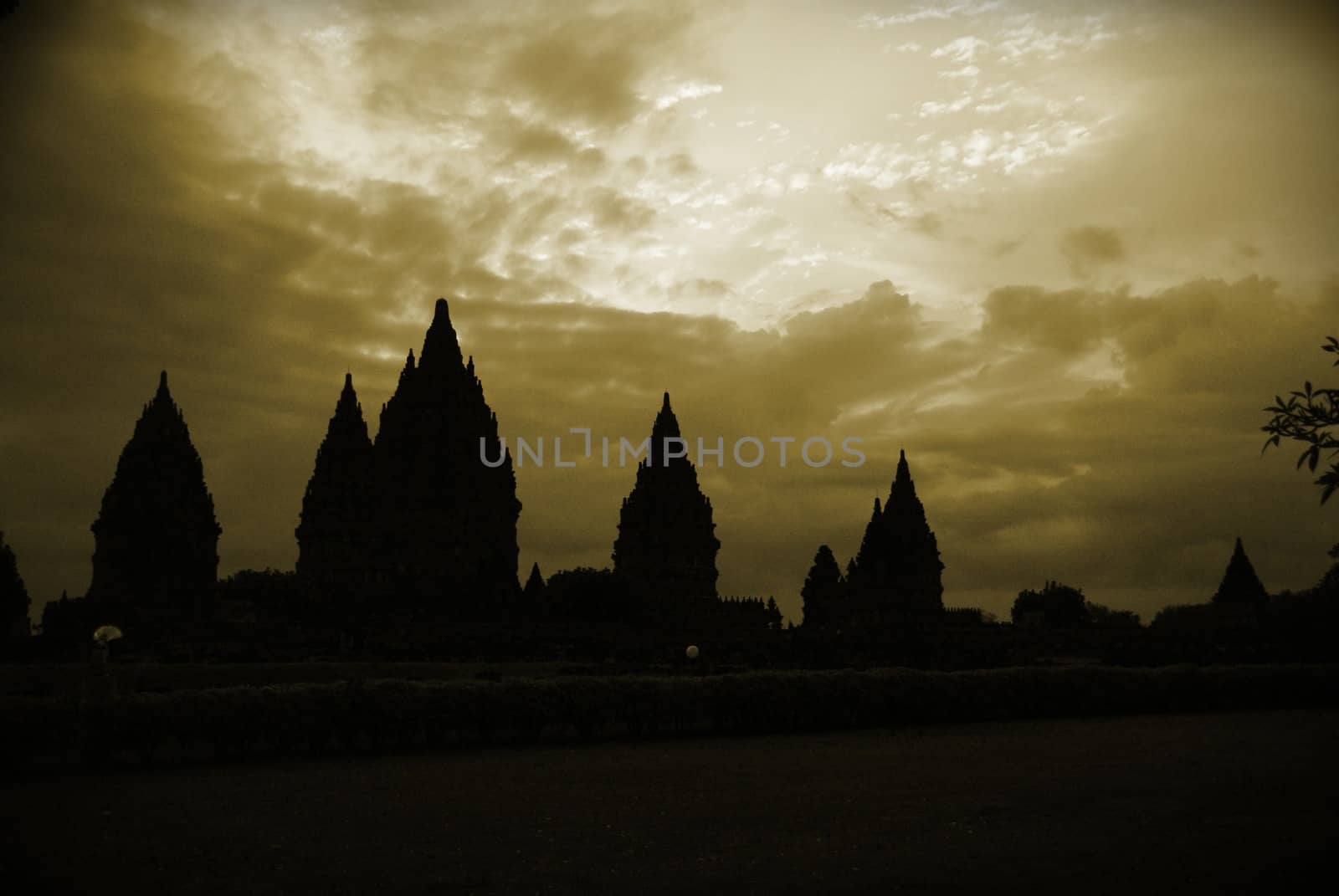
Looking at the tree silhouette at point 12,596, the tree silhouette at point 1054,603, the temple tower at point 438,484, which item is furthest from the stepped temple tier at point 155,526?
the tree silhouette at point 1054,603

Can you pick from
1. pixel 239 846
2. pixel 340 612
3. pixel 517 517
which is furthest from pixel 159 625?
pixel 239 846

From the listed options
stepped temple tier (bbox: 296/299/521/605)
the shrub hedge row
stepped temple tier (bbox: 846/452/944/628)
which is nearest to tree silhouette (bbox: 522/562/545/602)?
stepped temple tier (bbox: 296/299/521/605)

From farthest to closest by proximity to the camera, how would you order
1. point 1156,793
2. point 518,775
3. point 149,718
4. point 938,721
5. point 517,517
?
point 517,517 → point 938,721 → point 149,718 → point 518,775 → point 1156,793

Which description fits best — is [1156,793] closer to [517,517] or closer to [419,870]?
[419,870]

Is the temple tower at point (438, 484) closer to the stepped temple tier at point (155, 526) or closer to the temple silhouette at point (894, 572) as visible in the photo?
the stepped temple tier at point (155, 526)

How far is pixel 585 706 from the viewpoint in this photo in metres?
28.3

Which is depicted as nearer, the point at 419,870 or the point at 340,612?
the point at 419,870

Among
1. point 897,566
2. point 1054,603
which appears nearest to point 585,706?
point 897,566

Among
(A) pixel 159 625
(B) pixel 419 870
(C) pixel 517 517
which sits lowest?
(B) pixel 419 870

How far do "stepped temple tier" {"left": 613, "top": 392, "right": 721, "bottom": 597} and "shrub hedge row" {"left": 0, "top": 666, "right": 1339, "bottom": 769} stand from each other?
44.8m

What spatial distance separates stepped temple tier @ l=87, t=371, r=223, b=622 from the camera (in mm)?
67062

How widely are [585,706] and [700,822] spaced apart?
37.6 feet

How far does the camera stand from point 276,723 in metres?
25.2

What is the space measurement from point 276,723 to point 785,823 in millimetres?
12766
